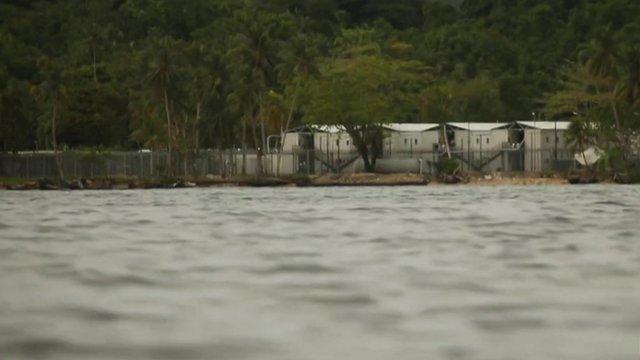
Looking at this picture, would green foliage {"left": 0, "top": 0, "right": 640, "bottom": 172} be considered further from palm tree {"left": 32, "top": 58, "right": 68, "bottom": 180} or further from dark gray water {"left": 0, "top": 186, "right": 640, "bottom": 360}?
dark gray water {"left": 0, "top": 186, "right": 640, "bottom": 360}

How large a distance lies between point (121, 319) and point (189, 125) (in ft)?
390

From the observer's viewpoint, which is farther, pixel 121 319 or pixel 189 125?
pixel 189 125

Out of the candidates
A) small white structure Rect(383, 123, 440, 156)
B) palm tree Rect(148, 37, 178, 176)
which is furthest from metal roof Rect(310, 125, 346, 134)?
palm tree Rect(148, 37, 178, 176)

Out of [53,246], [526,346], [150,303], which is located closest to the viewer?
[526,346]

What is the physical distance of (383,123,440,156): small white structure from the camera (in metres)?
135

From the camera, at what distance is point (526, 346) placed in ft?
51.1

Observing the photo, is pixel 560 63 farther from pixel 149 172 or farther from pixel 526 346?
pixel 526 346

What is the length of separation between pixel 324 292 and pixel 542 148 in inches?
4426

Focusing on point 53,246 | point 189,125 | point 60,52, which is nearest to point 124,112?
point 189,125

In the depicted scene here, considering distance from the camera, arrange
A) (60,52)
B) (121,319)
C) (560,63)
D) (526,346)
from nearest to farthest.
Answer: (526,346) → (121,319) → (560,63) → (60,52)

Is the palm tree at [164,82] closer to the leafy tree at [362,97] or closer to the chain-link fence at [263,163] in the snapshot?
the chain-link fence at [263,163]

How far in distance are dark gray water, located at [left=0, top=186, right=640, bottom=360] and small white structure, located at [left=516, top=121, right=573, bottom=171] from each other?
87.2m

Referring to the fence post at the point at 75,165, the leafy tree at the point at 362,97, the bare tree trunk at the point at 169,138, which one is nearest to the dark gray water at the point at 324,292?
the bare tree trunk at the point at 169,138

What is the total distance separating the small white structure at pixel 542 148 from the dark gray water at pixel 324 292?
87.2m
